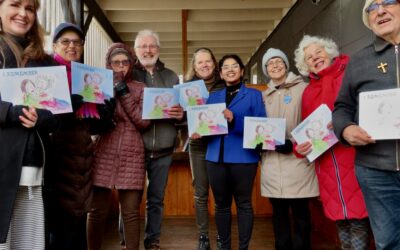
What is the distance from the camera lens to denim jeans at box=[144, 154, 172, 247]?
2.34 m

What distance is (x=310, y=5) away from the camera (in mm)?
4316

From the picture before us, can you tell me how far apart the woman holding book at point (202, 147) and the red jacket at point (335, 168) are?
2.15 ft

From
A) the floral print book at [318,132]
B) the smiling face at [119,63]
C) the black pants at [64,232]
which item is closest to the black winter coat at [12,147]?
the black pants at [64,232]

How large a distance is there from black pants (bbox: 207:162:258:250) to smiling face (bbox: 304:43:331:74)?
2.29 ft

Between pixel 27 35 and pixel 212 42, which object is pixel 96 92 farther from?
pixel 212 42

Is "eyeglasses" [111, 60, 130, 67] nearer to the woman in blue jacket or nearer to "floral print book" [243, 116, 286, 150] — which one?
the woman in blue jacket

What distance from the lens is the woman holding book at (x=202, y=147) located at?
8.06 ft

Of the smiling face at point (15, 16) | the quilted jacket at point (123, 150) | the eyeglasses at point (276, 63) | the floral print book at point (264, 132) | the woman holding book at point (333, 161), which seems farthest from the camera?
the eyeglasses at point (276, 63)

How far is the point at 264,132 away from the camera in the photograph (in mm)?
2174

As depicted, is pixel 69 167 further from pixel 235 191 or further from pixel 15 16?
pixel 235 191

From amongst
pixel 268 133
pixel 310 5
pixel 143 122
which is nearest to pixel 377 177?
pixel 268 133

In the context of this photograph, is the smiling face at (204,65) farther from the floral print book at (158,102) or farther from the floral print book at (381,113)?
the floral print book at (381,113)

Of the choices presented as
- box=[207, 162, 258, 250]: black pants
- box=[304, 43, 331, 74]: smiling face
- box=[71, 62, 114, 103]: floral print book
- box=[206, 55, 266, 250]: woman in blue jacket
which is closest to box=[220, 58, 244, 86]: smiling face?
box=[206, 55, 266, 250]: woman in blue jacket

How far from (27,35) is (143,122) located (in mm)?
861
